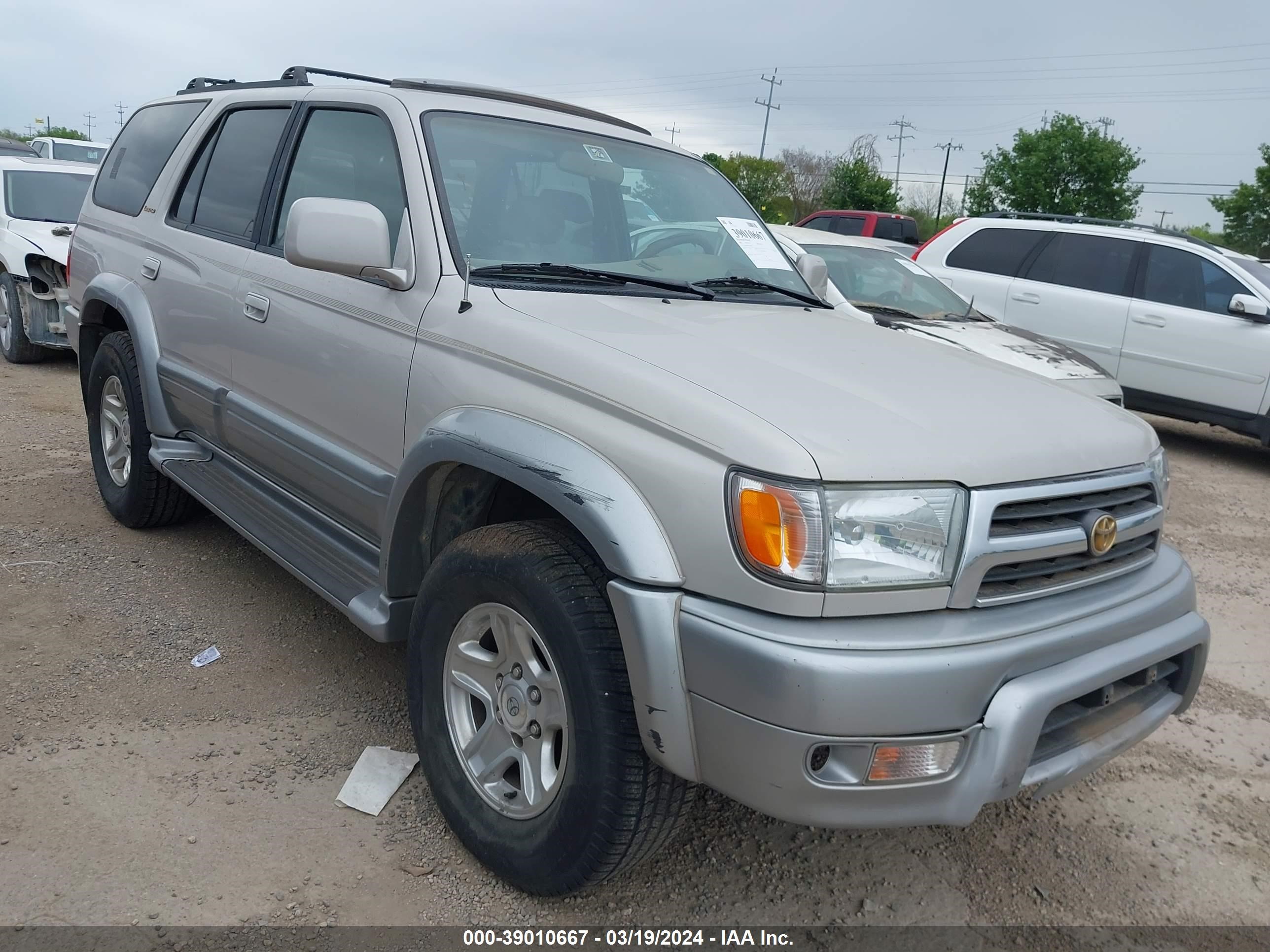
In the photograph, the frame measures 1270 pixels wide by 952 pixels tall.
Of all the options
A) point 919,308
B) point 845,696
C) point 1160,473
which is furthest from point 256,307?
point 919,308

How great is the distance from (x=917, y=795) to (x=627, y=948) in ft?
2.62

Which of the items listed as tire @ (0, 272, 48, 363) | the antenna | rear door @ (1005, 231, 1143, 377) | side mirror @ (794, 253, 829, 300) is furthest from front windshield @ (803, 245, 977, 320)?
tire @ (0, 272, 48, 363)

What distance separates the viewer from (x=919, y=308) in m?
7.07

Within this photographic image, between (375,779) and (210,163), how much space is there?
8.44ft

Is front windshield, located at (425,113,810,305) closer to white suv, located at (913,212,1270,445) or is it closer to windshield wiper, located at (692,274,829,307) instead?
windshield wiper, located at (692,274,829,307)

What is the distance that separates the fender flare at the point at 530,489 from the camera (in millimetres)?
2006

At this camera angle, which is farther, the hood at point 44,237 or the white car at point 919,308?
the hood at point 44,237

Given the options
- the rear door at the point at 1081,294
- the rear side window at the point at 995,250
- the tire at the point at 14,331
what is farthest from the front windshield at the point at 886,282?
the tire at the point at 14,331

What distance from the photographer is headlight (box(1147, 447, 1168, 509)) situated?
99.4 inches

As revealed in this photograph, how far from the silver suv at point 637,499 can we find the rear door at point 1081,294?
6065mm

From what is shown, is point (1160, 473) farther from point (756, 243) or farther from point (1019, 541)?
point (756, 243)

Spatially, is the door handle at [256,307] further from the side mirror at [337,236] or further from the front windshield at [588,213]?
the front windshield at [588,213]

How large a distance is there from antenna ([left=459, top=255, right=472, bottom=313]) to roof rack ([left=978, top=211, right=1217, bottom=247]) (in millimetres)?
7346

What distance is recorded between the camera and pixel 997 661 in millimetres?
1961
